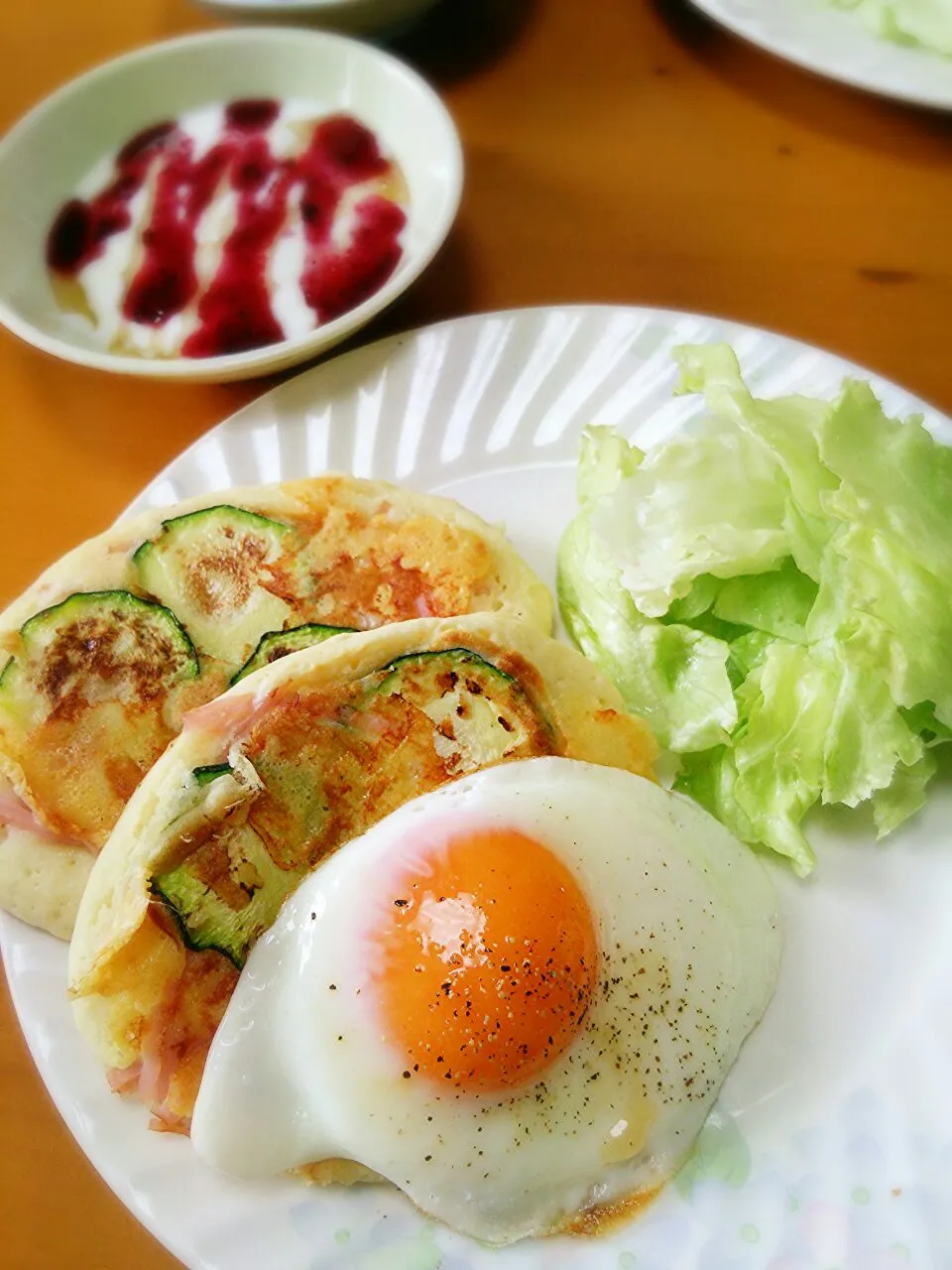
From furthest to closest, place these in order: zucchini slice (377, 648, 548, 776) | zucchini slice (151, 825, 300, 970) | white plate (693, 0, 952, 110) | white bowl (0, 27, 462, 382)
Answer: white plate (693, 0, 952, 110) < white bowl (0, 27, 462, 382) < zucchini slice (377, 648, 548, 776) < zucchini slice (151, 825, 300, 970)

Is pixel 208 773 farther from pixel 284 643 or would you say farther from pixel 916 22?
pixel 916 22

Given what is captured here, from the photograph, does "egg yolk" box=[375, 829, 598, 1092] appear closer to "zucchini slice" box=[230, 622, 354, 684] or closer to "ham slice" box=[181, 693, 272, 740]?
"ham slice" box=[181, 693, 272, 740]

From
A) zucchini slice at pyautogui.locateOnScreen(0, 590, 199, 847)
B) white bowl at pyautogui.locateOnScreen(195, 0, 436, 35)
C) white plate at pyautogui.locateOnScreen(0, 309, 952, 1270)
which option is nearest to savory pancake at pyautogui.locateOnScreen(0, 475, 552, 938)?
zucchini slice at pyautogui.locateOnScreen(0, 590, 199, 847)

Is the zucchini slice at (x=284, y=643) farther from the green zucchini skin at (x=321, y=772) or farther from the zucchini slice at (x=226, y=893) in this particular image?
the zucchini slice at (x=226, y=893)

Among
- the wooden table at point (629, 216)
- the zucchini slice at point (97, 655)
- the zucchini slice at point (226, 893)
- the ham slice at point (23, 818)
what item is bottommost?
the ham slice at point (23, 818)

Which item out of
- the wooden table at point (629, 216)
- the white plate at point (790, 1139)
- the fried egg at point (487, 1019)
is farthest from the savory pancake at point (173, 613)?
the wooden table at point (629, 216)

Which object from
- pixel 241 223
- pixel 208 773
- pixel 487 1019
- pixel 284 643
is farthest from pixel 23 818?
pixel 241 223
